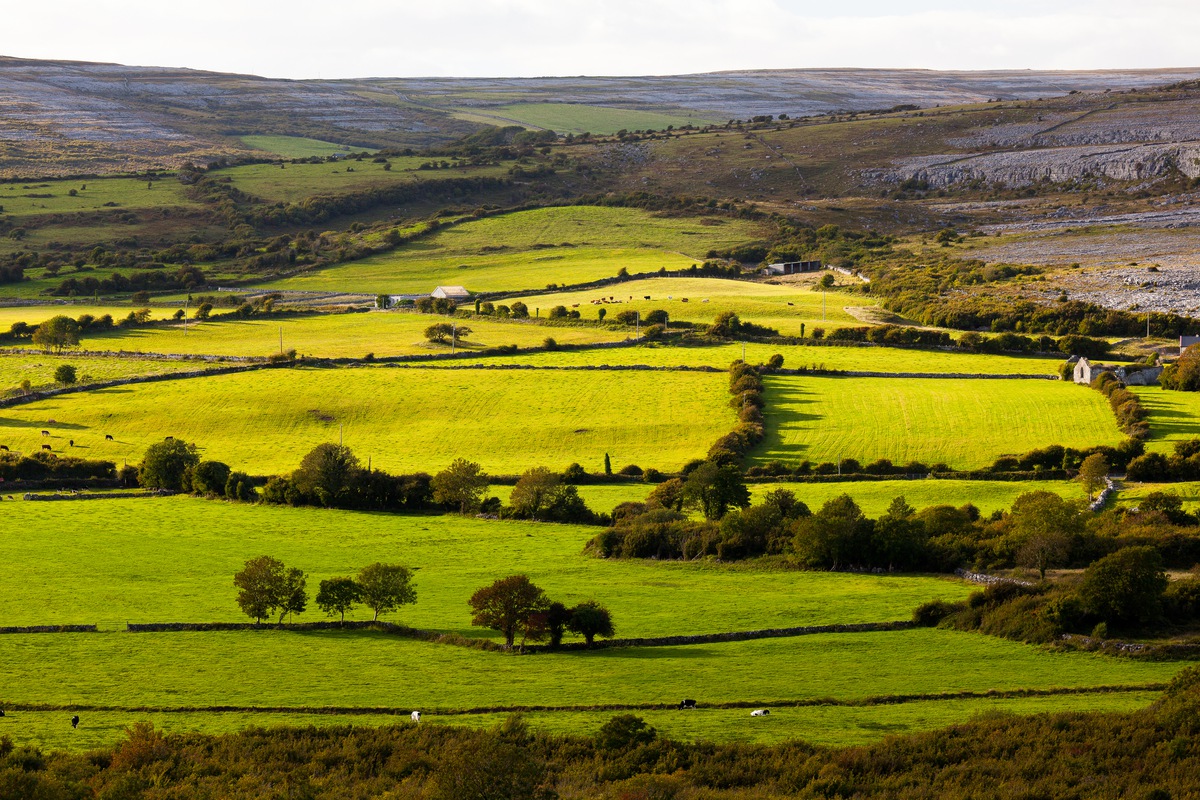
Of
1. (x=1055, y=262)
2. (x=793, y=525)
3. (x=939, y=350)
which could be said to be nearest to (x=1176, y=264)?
(x=1055, y=262)

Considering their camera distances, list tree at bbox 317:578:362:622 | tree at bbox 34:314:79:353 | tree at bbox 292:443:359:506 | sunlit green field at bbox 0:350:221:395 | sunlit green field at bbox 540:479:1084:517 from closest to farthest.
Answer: tree at bbox 317:578:362:622 → sunlit green field at bbox 540:479:1084:517 → tree at bbox 292:443:359:506 → sunlit green field at bbox 0:350:221:395 → tree at bbox 34:314:79:353

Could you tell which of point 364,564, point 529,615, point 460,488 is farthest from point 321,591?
point 460,488

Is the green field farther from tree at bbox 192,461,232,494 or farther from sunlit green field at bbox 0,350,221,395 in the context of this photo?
tree at bbox 192,461,232,494

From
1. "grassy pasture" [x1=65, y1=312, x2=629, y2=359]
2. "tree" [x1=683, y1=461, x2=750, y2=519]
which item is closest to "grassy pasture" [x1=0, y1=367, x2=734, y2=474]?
"grassy pasture" [x1=65, y1=312, x2=629, y2=359]

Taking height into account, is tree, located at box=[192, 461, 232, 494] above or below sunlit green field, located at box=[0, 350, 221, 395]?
below

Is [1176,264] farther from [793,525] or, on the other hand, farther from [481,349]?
[793,525]

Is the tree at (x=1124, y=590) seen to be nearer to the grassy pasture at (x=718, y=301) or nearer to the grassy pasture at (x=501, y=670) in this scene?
the grassy pasture at (x=501, y=670)

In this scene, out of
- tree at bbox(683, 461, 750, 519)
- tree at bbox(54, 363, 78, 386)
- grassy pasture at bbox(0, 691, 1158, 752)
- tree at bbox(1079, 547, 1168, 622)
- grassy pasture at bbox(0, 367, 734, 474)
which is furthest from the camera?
tree at bbox(54, 363, 78, 386)
